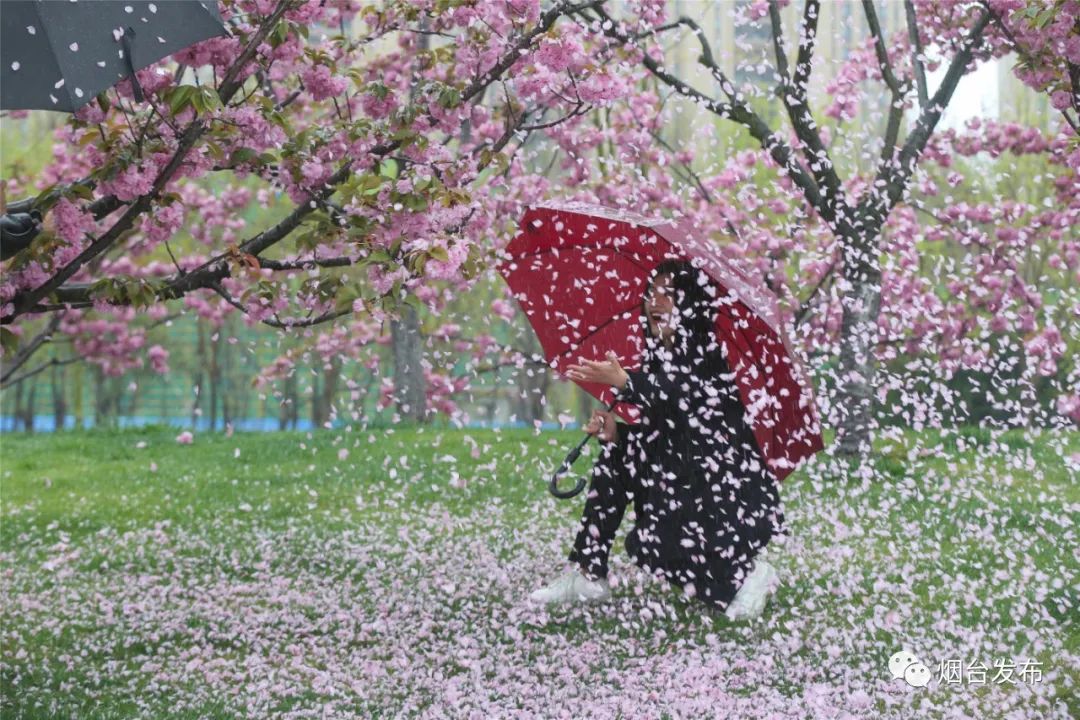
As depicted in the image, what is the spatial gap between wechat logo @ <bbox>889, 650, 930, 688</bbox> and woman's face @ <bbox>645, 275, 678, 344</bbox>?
1885mm

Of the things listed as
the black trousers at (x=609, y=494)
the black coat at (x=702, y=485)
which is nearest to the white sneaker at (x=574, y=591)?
the black trousers at (x=609, y=494)

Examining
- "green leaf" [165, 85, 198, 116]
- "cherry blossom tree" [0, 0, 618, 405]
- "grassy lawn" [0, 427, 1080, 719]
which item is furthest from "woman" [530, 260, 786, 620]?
"green leaf" [165, 85, 198, 116]

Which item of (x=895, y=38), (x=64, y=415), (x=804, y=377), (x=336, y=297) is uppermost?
(x=895, y=38)

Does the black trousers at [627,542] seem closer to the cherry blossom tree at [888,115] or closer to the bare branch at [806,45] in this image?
the cherry blossom tree at [888,115]

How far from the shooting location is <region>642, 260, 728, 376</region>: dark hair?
5473 millimetres

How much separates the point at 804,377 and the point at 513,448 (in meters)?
6.55

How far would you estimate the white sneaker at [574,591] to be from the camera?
5922mm

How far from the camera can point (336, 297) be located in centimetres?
496

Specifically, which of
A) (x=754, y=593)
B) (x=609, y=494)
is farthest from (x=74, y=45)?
(x=754, y=593)

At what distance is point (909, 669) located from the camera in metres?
4.91

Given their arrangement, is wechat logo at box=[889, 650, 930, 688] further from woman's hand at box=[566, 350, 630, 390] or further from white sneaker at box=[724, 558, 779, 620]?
woman's hand at box=[566, 350, 630, 390]

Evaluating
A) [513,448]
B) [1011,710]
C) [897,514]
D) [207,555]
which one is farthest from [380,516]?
[1011,710]

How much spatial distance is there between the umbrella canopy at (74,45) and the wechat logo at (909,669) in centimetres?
394

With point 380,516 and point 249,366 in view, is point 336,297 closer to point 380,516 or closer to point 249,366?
point 380,516
